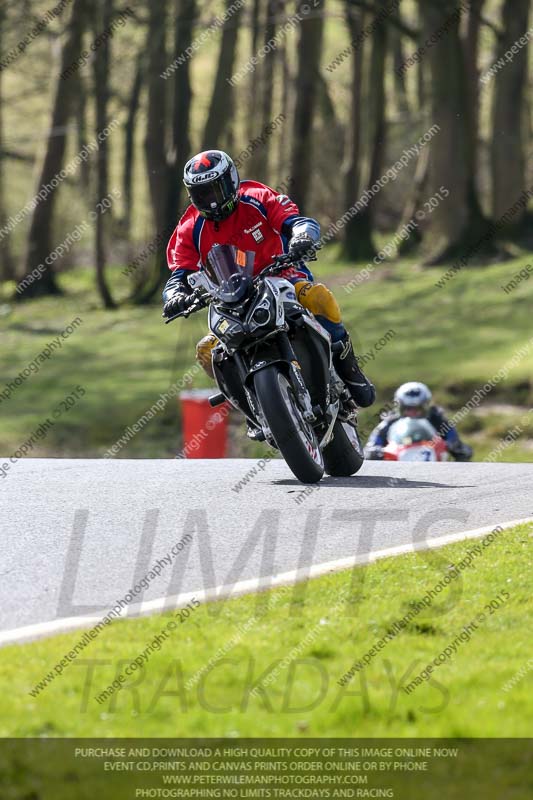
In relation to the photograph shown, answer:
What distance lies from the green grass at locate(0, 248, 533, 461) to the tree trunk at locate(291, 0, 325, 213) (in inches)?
94.8

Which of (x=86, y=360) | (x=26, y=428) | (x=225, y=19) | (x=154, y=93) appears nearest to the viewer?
(x=26, y=428)

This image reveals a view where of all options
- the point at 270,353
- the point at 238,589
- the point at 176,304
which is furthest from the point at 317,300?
the point at 238,589

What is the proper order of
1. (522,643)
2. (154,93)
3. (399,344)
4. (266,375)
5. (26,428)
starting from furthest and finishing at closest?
(154,93), (399,344), (26,428), (266,375), (522,643)

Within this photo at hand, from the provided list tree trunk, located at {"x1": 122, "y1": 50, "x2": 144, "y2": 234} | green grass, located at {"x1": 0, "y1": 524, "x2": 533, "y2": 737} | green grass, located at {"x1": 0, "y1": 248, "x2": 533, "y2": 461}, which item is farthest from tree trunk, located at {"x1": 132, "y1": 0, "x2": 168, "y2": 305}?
green grass, located at {"x1": 0, "y1": 524, "x2": 533, "y2": 737}

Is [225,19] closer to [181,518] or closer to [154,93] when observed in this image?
[154,93]

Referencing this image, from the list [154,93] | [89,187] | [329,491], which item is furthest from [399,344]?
[89,187]

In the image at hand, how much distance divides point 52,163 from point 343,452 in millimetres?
28098

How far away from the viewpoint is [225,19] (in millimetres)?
31922

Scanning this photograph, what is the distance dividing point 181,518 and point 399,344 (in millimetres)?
19149

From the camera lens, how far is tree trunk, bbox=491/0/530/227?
3456cm

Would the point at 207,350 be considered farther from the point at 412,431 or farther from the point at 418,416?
the point at 418,416

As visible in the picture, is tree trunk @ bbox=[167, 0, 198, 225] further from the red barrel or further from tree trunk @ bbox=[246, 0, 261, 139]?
the red barrel

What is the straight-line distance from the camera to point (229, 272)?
9.23 meters

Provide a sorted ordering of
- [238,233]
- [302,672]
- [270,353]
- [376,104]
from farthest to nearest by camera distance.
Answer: [376,104] < [238,233] < [270,353] < [302,672]
